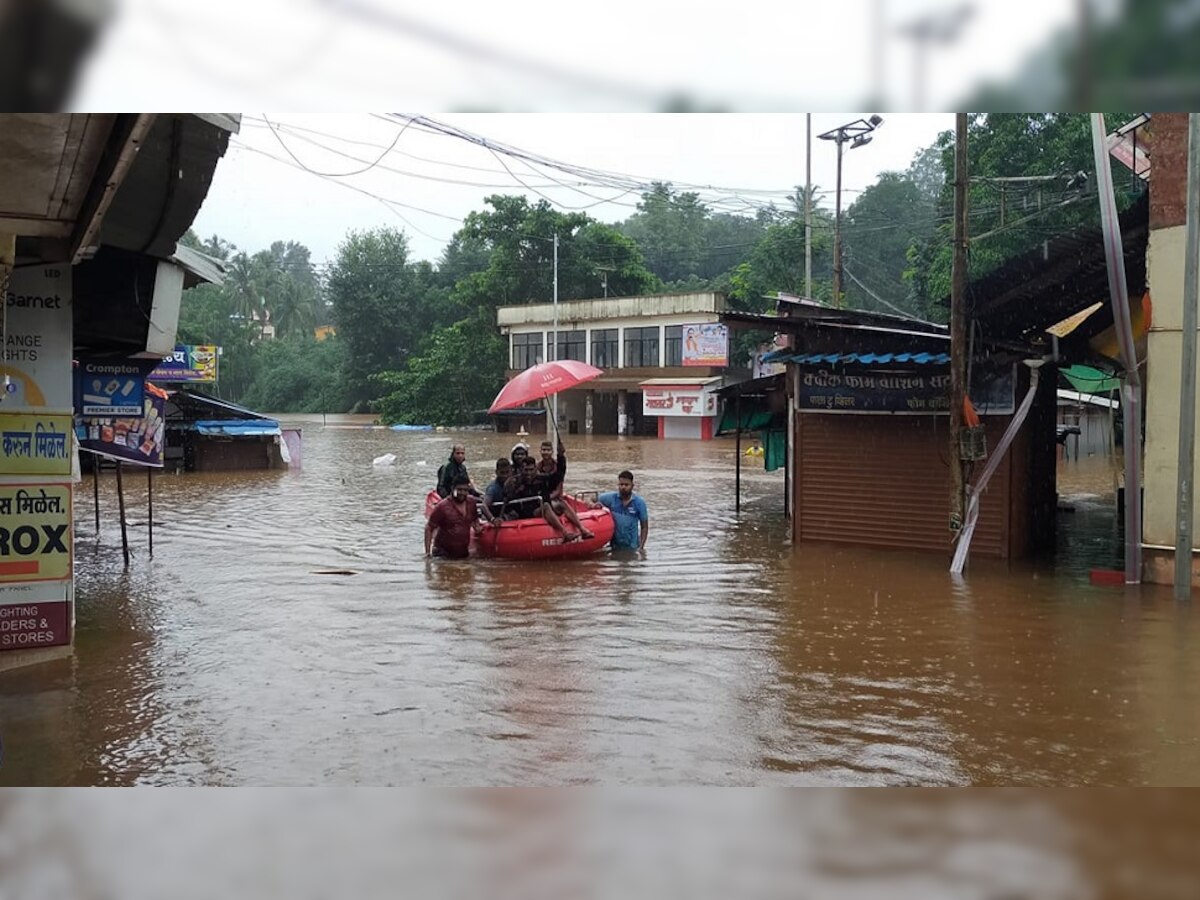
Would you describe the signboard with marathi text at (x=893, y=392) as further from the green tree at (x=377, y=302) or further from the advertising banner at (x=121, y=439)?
the green tree at (x=377, y=302)

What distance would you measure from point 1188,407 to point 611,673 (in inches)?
259

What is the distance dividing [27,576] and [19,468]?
2.72ft

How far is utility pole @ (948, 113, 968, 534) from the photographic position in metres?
12.9

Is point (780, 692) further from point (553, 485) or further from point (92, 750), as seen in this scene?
point (553, 485)

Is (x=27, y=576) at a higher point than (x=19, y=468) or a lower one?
lower

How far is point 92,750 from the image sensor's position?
660 centimetres

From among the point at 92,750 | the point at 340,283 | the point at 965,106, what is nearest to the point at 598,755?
the point at 92,750

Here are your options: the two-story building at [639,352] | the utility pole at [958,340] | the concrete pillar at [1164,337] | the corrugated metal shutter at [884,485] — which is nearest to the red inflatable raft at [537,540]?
the corrugated metal shutter at [884,485]

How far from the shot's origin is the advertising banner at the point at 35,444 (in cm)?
821

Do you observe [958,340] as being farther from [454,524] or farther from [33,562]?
[33,562]

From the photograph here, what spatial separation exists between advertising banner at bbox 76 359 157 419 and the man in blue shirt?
6362 millimetres

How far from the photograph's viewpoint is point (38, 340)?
8.44 meters

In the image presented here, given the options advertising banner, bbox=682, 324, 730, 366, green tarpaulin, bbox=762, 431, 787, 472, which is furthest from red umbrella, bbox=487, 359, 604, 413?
advertising banner, bbox=682, 324, 730, 366

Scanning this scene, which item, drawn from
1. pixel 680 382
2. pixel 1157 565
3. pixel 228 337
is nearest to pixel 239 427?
pixel 680 382
